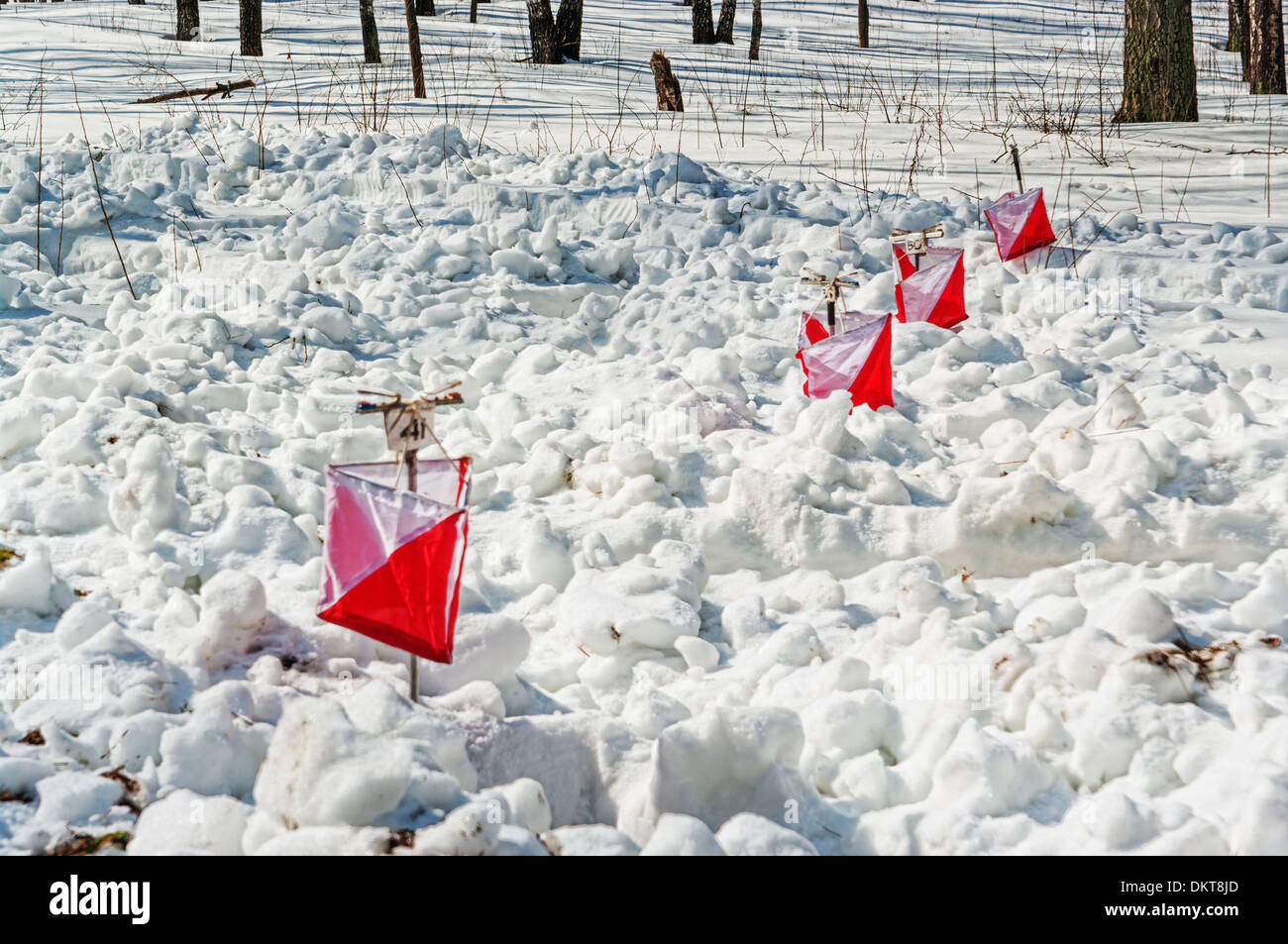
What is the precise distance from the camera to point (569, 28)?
12.0 meters

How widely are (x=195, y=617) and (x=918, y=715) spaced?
1448 millimetres

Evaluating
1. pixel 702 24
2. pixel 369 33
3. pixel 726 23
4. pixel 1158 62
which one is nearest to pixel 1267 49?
pixel 1158 62

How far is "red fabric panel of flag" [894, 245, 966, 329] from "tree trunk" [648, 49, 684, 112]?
186 inches

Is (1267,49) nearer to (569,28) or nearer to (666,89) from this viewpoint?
(666,89)

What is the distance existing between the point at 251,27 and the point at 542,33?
318 centimetres

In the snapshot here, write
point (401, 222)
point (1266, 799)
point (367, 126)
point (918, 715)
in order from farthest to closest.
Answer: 1. point (367, 126)
2. point (401, 222)
3. point (918, 715)
4. point (1266, 799)

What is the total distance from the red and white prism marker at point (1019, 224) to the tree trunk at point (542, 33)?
833cm

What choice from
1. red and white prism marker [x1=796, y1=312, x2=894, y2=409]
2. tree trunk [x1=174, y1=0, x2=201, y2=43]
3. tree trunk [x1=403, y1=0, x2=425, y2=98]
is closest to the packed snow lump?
red and white prism marker [x1=796, y1=312, x2=894, y2=409]

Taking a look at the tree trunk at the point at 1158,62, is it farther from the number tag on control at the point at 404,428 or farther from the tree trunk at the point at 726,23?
the tree trunk at the point at 726,23

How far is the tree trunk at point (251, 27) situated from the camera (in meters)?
11.4

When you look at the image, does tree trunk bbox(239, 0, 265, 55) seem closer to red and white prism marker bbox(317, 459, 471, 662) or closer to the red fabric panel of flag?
the red fabric panel of flag
